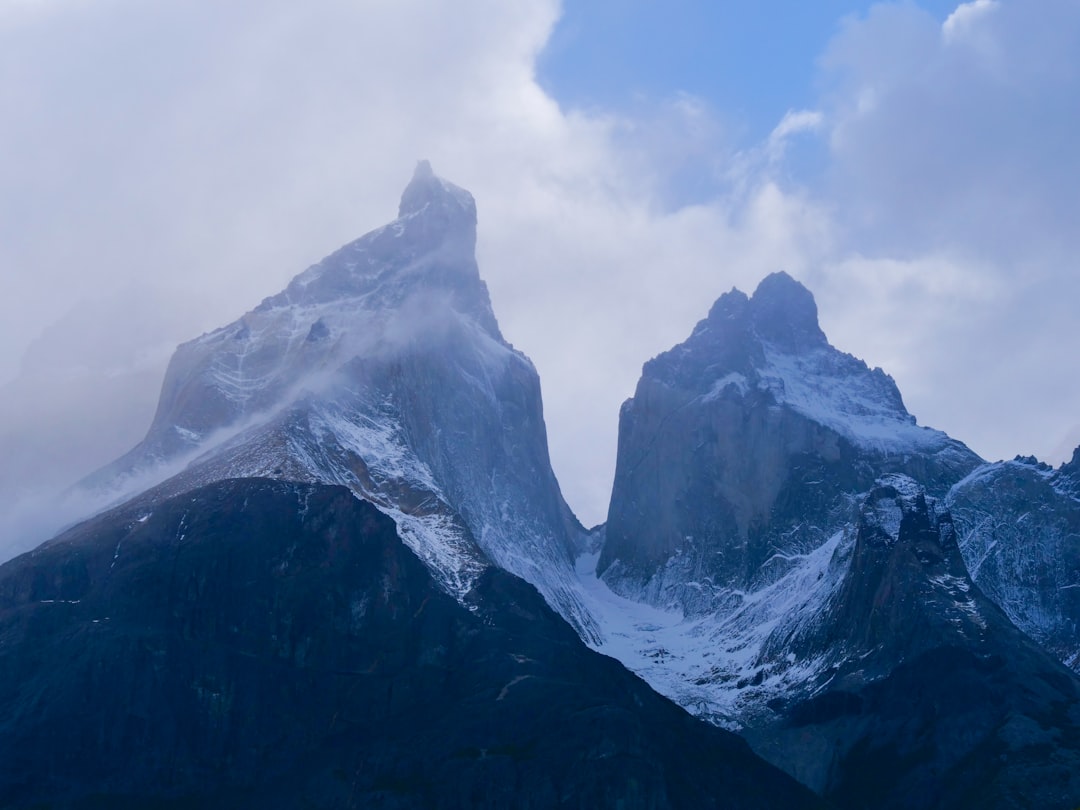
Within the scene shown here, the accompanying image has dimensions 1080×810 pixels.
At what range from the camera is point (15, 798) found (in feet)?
653

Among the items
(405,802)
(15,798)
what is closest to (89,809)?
(15,798)

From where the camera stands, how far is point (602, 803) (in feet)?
656

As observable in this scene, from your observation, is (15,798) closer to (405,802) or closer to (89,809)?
(89,809)

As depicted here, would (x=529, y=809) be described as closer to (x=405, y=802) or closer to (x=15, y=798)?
(x=405, y=802)

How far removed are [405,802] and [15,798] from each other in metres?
45.4

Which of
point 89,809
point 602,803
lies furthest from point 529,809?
point 89,809

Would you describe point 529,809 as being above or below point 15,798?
above

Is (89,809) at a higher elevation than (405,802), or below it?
below

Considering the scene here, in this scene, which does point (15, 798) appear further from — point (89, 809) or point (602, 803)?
point (602, 803)

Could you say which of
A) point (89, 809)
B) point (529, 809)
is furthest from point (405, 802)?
point (89, 809)

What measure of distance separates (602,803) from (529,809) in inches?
337

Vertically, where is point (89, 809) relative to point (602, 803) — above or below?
below

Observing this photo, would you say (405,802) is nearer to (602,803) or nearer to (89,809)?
(602,803)

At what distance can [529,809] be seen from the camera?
655 ft
